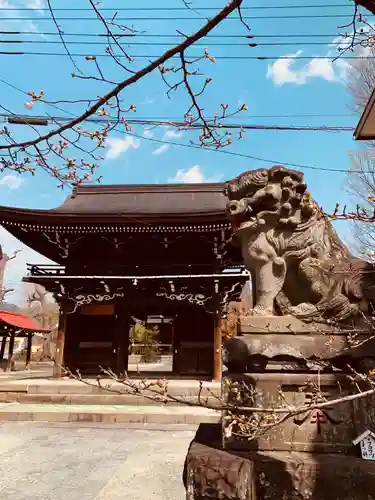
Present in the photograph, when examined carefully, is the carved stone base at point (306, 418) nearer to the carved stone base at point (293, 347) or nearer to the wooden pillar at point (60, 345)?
the carved stone base at point (293, 347)

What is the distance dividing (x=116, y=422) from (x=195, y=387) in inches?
104

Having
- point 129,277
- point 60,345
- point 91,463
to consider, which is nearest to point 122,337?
point 60,345

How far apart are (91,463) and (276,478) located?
325cm

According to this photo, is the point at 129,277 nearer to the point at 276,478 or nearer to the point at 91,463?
the point at 91,463

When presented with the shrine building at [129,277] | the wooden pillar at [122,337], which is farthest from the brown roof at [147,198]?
the wooden pillar at [122,337]

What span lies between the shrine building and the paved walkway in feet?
15.6

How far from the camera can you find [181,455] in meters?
5.15

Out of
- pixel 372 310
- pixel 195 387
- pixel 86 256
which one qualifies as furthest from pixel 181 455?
pixel 86 256

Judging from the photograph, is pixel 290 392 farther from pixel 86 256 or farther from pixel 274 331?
pixel 86 256

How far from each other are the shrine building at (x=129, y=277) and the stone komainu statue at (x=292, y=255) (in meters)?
7.19

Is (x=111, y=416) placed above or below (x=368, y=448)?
below

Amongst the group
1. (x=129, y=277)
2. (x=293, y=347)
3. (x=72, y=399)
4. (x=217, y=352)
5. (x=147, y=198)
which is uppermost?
(x=147, y=198)

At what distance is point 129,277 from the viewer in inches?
441

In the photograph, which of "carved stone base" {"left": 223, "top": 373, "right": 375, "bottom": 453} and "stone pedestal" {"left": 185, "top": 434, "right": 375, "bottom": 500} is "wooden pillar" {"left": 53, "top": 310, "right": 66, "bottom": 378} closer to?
"carved stone base" {"left": 223, "top": 373, "right": 375, "bottom": 453}
